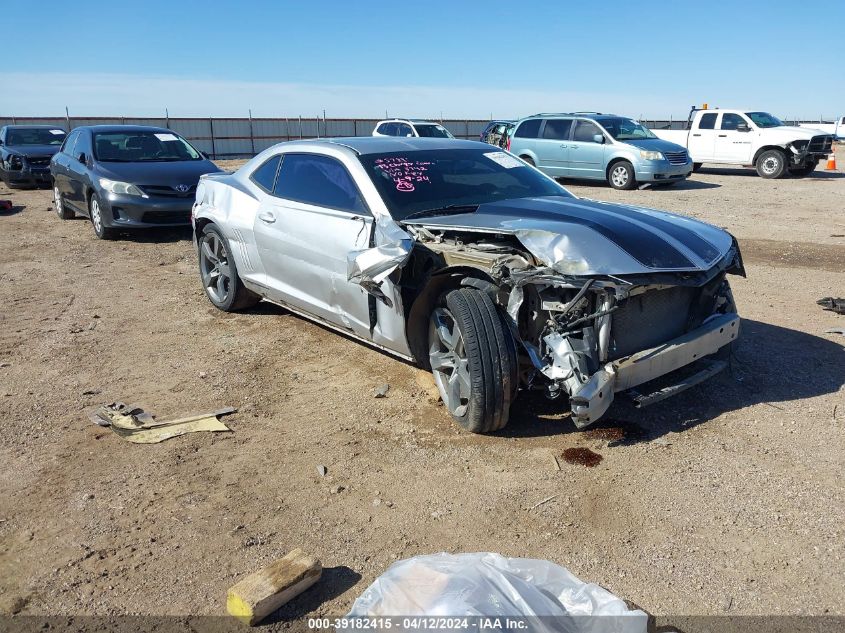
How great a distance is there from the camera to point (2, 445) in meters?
4.14

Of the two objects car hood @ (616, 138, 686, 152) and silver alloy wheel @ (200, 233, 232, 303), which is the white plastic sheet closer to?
silver alloy wheel @ (200, 233, 232, 303)

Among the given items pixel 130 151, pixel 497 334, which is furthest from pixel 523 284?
pixel 130 151

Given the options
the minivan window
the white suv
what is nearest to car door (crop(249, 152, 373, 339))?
the minivan window

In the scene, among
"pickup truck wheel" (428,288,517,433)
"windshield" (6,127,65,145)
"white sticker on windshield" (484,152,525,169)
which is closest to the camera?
"pickup truck wheel" (428,288,517,433)

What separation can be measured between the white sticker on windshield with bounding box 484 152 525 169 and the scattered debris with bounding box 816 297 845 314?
3.15m

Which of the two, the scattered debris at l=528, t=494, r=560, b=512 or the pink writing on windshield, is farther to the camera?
the pink writing on windshield

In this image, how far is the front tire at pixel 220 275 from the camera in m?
6.27

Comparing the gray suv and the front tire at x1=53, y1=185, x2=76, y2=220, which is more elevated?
the gray suv

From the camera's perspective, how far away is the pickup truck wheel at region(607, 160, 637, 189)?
55.0 feet

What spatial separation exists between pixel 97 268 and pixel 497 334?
6.72 m

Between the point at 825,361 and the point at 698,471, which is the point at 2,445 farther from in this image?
the point at 825,361

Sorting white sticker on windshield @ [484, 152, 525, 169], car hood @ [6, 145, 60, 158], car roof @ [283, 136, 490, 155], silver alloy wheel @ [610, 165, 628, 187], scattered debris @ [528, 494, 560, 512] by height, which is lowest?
scattered debris @ [528, 494, 560, 512]

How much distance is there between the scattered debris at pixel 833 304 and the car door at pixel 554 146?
1173 cm

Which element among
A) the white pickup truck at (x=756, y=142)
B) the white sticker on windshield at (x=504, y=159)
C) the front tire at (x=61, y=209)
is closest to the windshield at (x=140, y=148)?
the front tire at (x=61, y=209)
